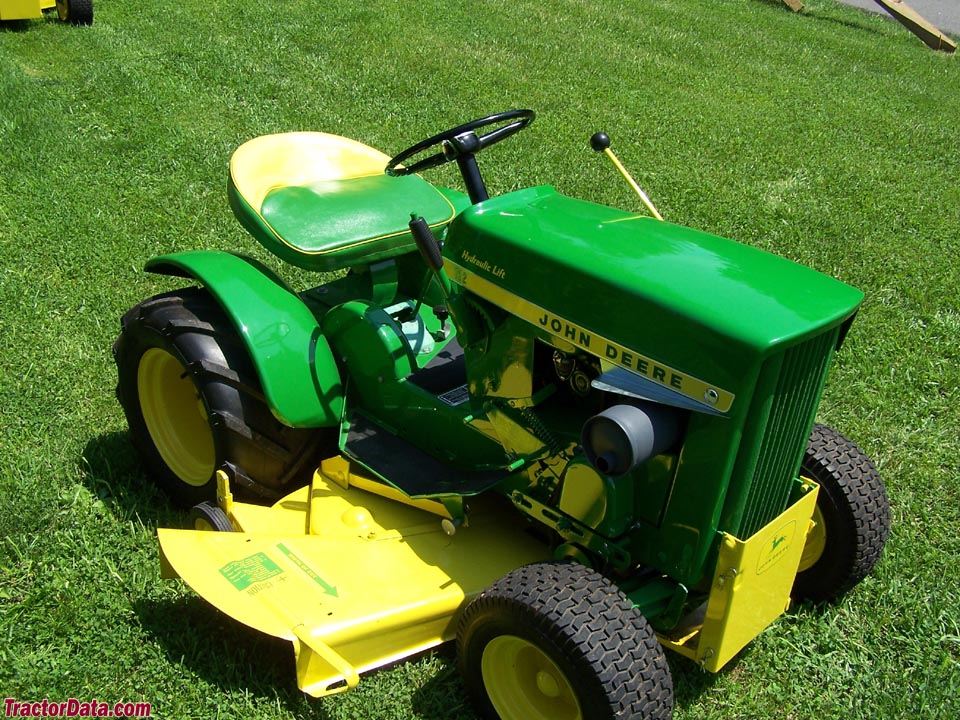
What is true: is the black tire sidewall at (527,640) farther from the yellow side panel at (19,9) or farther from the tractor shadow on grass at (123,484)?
the yellow side panel at (19,9)

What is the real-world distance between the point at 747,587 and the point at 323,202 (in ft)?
6.65

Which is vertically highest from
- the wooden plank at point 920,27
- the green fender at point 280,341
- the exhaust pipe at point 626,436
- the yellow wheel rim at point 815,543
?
the wooden plank at point 920,27

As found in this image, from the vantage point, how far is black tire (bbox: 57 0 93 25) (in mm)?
8961

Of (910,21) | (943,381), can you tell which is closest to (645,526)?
(943,381)

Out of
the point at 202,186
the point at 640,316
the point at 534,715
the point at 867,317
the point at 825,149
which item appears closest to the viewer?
the point at 640,316

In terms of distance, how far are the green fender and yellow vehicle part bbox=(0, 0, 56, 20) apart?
6.83 m

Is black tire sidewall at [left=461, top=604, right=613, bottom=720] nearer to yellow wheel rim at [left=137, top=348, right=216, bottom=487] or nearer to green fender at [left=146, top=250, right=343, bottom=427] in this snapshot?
green fender at [left=146, top=250, right=343, bottom=427]

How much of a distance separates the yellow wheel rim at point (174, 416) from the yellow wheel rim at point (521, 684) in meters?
1.42

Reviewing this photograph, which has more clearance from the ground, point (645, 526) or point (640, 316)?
point (640, 316)

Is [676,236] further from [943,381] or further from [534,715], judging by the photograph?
[943,381]

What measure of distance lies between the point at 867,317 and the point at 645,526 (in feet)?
9.82

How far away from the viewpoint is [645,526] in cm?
274

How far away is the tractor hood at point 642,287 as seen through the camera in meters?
2.37

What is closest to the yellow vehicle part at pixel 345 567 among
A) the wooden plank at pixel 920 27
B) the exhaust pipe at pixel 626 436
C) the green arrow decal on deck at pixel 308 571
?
the green arrow decal on deck at pixel 308 571
